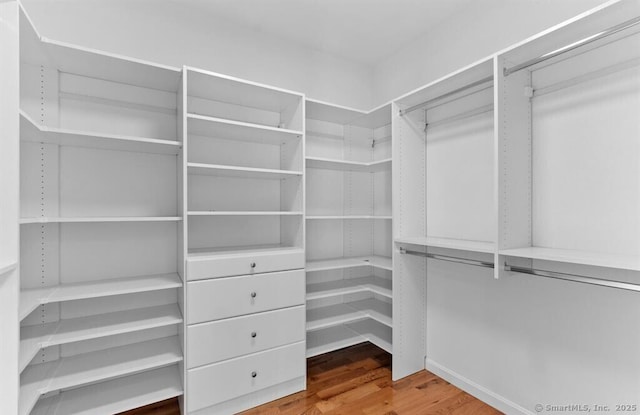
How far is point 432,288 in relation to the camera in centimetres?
251

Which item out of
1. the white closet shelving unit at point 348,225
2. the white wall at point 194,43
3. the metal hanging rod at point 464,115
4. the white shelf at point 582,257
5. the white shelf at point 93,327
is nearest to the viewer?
the white shelf at point 582,257

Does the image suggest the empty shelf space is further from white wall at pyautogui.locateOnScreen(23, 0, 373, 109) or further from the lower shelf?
white wall at pyautogui.locateOnScreen(23, 0, 373, 109)

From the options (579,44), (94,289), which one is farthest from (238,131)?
(579,44)

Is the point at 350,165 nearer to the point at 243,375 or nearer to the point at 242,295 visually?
the point at 242,295

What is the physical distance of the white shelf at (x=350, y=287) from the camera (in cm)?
249

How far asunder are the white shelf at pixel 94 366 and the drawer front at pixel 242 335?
163 millimetres

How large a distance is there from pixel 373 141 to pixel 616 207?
1942mm

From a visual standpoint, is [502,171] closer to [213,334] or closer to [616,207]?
[616,207]

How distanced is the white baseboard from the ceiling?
8.78ft

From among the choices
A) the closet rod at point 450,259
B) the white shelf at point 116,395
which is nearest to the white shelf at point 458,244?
the closet rod at point 450,259

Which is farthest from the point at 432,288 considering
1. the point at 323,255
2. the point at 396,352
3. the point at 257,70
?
the point at 257,70

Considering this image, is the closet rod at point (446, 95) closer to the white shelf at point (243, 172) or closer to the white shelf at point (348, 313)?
the white shelf at point (243, 172)

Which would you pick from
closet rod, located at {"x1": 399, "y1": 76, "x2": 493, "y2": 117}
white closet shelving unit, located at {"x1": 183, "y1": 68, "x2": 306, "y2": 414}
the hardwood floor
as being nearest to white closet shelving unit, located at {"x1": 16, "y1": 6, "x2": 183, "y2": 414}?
white closet shelving unit, located at {"x1": 183, "y1": 68, "x2": 306, "y2": 414}

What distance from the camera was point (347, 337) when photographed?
105 inches
